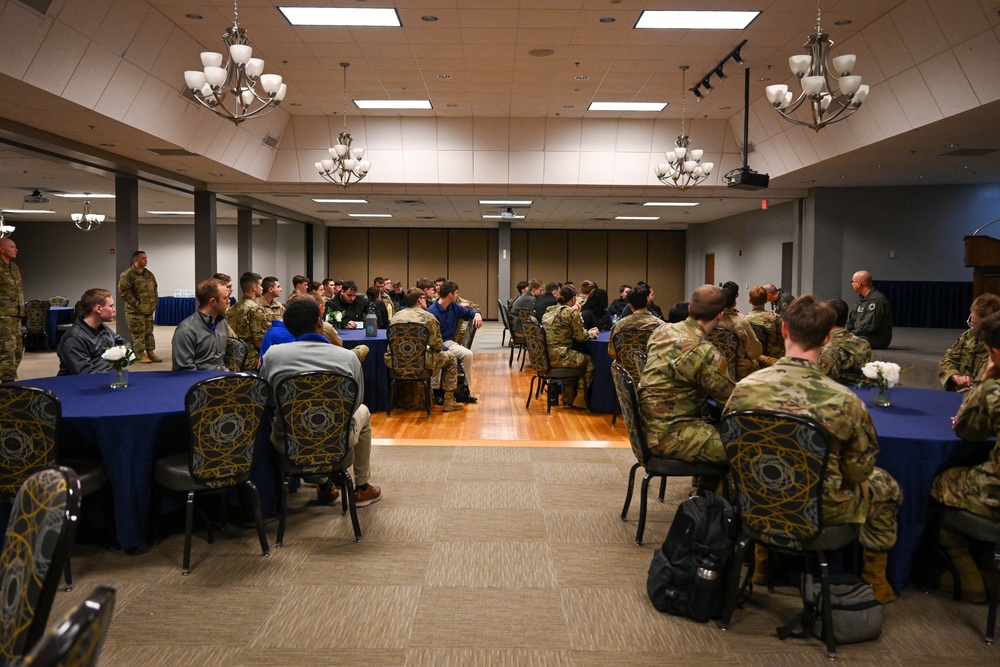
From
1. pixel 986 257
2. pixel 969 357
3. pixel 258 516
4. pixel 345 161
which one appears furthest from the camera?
pixel 345 161

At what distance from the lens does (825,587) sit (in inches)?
106

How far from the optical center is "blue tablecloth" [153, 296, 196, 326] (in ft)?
67.3

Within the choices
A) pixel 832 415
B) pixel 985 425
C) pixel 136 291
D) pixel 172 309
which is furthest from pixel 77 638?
pixel 172 309

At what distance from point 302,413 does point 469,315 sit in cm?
470

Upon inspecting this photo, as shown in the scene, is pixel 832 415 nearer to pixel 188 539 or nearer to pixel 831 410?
pixel 831 410

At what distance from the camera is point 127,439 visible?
3381 mm

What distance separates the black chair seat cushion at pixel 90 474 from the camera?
3.30 meters

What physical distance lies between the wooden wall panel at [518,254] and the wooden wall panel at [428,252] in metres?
2.15

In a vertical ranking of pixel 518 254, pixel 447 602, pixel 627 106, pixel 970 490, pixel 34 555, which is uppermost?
pixel 627 106

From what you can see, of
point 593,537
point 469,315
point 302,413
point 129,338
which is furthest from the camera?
point 129,338

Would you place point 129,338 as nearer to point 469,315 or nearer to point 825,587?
point 469,315

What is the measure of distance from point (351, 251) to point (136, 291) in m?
12.5

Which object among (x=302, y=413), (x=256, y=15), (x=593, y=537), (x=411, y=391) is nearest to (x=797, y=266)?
(x=411, y=391)

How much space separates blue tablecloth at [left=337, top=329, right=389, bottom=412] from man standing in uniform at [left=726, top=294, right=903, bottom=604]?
16.2 feet
